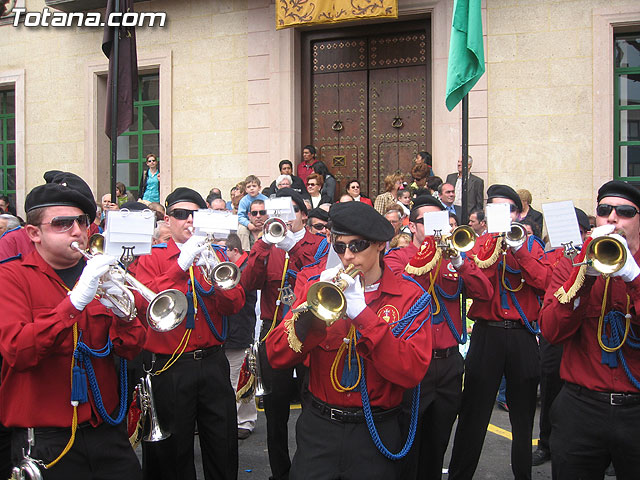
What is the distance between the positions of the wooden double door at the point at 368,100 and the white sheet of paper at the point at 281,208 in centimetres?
764

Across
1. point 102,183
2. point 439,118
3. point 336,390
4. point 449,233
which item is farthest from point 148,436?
point 102,183

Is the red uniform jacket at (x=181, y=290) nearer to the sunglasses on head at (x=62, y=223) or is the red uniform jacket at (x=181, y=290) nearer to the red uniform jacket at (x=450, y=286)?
the sunglasses on head at (x=62, y=223)

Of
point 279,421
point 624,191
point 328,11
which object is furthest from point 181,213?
point 328,11

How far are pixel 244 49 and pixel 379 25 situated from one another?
2.80 m

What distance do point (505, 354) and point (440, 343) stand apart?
0.78 metres

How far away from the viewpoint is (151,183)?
1385 cm

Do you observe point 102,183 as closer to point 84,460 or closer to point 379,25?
point 379,25

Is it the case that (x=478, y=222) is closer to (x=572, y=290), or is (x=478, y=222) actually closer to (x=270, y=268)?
(x=270, y=268)

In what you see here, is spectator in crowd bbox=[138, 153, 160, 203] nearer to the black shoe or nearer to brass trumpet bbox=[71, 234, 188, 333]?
the black shoe

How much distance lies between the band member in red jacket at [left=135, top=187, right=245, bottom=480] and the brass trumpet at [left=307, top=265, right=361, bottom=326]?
1.67m

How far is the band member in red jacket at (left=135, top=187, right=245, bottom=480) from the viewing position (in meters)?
4.50

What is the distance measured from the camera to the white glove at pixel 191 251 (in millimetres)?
4387

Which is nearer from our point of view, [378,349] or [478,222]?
[378,349]

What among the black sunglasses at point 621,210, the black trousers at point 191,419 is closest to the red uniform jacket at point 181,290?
the black trousers at point 191,419
